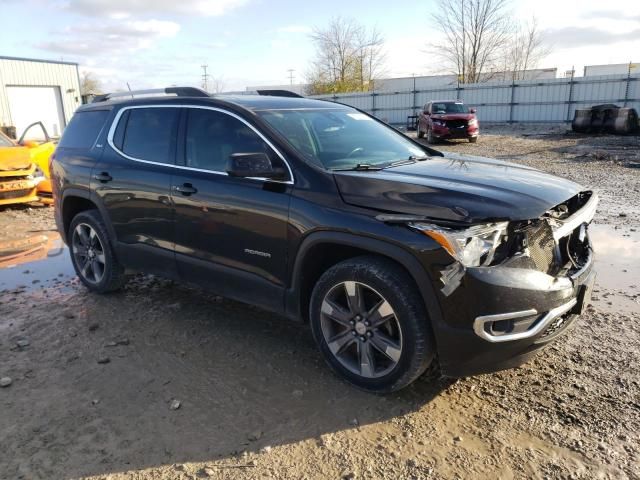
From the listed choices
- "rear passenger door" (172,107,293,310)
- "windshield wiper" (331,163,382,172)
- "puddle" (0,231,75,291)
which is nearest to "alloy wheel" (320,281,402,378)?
"rear passenger door" (172,107,293,310)

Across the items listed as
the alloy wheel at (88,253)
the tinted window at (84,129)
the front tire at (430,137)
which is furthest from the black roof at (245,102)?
the front tire at (430,137)

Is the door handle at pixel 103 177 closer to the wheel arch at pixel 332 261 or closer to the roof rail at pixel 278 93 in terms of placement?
the roof rail at pixel 278 93

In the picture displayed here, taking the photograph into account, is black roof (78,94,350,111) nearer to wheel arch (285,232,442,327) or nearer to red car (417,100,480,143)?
wheel arch (285,232,442,327)

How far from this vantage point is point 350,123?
14.7 feet

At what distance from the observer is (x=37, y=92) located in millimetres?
30578

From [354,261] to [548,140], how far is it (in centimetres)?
2010

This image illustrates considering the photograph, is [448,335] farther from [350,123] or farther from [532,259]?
[350,123]

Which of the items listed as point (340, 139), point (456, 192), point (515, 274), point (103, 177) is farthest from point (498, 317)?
point (103, 177)

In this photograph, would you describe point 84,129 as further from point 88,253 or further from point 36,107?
point 36,107

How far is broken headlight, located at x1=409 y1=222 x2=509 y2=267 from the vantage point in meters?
2.82

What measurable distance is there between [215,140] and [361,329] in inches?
72.7

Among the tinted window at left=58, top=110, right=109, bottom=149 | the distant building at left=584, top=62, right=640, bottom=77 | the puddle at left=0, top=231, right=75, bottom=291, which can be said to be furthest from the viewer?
the distant building at left=584, top=62, right=640, bottom=77

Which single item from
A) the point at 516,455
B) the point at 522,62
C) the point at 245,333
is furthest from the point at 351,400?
the point at 522,62

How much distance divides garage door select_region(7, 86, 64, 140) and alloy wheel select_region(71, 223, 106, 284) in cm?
2738
